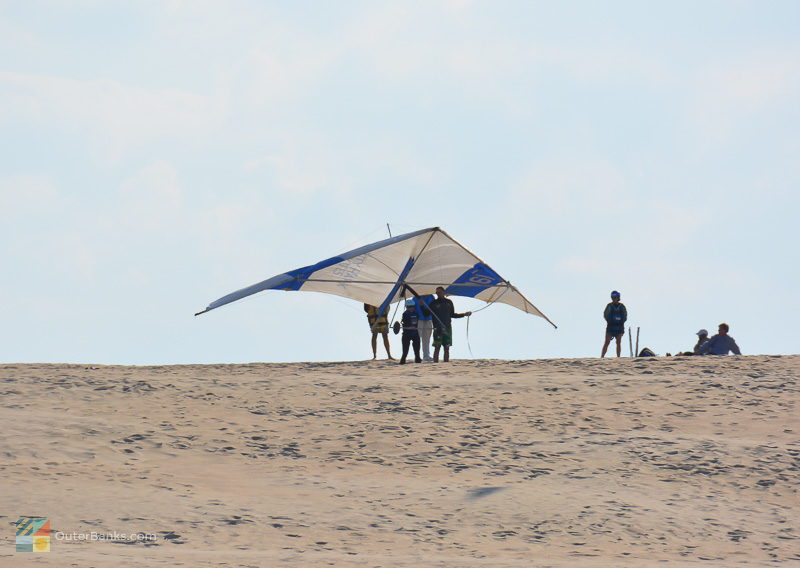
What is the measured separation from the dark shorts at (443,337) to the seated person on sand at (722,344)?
4290 millimetres

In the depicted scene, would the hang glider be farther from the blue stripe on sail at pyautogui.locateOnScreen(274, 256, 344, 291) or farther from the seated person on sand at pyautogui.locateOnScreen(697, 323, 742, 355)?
the seated person on sand at pyautogui.locateOnScreen(697, 323, 742, 355)

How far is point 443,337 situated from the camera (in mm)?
18031

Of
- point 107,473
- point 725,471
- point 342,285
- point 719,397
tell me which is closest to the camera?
point 107,473

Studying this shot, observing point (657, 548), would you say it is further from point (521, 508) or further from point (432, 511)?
point (432, 511)

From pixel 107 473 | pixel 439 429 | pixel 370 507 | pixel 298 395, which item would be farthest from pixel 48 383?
pixel 370 507

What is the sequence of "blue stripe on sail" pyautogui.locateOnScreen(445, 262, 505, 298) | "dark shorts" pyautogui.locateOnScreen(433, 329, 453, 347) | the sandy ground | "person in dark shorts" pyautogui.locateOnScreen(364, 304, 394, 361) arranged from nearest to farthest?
the sandy ground → "dark shorts" pyautogui.locateOnScreen(433, 329, 453, 347) → "person in dark shorts" pyautogui.locateOnScreen(364, 304, 394, 361) → "blue stripe on sail" pyautogui.locateOnScreen(445, 262, 505, 298)

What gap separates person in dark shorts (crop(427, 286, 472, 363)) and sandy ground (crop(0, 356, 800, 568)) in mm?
1078

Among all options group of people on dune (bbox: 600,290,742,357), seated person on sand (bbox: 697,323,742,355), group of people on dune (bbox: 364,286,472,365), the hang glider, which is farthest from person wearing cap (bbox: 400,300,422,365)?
seated person on sand (bbox: 697,323,742,355)

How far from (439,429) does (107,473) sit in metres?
4.02

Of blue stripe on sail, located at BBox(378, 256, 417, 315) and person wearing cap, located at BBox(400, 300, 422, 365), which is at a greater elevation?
blue stripe on sail, located at BBox(378, 256, 417, 315)

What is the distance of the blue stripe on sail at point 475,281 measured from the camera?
842 inches

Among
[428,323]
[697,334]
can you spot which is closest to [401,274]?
[428,323]

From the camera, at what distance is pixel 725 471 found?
11.6 metres

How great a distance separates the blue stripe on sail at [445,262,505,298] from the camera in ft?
70.2
